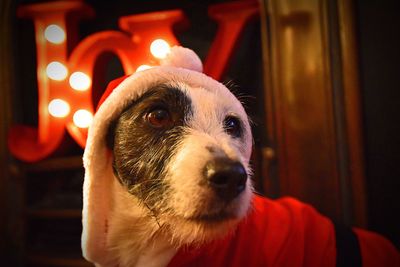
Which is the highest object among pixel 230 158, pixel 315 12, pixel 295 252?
pixel 315 12

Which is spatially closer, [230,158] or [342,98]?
[230,158]

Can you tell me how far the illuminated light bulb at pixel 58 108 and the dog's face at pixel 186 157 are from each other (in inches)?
23.0

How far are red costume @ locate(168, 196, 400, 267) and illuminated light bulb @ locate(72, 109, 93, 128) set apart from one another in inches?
25.2

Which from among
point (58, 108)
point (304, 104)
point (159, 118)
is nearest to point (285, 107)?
point (304, 104)

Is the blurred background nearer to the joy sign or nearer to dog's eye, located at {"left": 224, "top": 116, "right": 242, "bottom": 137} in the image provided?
the joy sign

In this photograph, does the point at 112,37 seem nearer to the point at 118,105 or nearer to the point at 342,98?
the point at 118,105

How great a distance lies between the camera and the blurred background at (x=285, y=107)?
1039mm

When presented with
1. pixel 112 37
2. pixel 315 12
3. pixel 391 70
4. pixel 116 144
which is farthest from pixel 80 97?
pixel 391 70

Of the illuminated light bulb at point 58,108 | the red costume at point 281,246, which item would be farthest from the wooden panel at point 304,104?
the illuminated light bulb at point 58,108

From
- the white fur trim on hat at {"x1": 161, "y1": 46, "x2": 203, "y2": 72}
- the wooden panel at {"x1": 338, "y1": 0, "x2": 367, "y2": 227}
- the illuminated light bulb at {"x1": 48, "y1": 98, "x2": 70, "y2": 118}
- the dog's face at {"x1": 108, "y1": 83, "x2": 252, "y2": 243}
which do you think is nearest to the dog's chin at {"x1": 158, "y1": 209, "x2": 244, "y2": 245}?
the dog's face at {"x1": 108, "y1": 83, "x2": 252, "y2": 243}

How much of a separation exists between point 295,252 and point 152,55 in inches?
32.2

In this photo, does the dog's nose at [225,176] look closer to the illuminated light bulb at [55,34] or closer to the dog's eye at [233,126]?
the dog's eye at [233,126]

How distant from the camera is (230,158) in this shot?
0.52 meters

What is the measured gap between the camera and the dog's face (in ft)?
1.69
